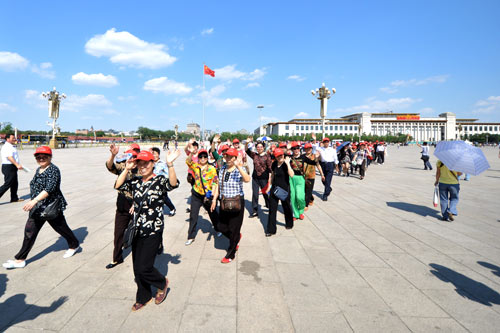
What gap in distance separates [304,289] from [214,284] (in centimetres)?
104

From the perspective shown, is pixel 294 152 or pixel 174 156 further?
pixel 294 152

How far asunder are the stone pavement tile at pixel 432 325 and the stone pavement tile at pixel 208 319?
1617 millimetres

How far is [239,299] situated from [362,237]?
283 centimetres

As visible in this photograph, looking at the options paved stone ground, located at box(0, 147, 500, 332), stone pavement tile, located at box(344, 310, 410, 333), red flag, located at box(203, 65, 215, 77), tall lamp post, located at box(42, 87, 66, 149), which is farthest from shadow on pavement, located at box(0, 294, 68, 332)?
tall lamp post, located at box(42, 87, 66, 149)

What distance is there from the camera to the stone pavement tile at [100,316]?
2240mm

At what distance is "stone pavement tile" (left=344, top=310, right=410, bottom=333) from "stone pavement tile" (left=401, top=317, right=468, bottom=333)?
0.24ft

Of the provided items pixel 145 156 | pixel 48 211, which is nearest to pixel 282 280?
pixel 145 156

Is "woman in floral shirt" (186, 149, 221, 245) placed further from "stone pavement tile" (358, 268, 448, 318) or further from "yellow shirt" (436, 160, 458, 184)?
"yellow shirt" (436, 160, 458, 184)

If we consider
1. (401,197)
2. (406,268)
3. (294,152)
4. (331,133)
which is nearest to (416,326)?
(406,268)

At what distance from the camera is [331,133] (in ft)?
333

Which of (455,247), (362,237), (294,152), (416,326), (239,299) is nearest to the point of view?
(416,326)

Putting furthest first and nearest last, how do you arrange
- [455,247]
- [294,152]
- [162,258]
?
[294,152] → [455,247] → [162,258]

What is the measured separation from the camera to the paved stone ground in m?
2.35

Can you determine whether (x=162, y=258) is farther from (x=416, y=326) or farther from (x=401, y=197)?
(x=401, y=197)
